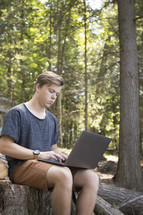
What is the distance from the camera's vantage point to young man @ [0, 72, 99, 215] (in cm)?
232

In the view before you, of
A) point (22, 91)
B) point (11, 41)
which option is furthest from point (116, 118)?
point (11, 41)

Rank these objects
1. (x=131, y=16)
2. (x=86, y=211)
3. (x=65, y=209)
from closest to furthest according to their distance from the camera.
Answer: (x=65, y=209)
(x=86, y=211)
(x=131, y=16)

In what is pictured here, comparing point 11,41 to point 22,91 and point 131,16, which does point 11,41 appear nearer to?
point 22,91

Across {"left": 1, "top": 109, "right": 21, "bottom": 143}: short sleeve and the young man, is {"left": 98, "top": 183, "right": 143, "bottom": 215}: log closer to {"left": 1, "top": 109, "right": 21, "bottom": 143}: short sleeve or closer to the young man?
the young man

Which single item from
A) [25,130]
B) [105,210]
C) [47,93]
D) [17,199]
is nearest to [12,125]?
[25,130]

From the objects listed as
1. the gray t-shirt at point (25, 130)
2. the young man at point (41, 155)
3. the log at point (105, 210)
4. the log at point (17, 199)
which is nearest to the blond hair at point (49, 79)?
the young man at point (41, 155)

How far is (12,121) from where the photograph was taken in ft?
8.38

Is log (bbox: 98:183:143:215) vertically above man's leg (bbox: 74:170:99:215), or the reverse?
man's leg (bbox: 74:170:99:215)

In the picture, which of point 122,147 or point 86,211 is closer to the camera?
point 86,211

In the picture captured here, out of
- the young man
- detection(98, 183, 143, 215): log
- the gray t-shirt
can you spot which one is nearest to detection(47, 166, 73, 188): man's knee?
the young man

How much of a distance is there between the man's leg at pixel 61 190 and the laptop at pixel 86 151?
6.2 inches

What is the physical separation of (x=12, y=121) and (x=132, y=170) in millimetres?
5522

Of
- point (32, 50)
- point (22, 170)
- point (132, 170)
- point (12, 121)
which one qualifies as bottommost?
point (132, 170)

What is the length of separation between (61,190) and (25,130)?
77cm
